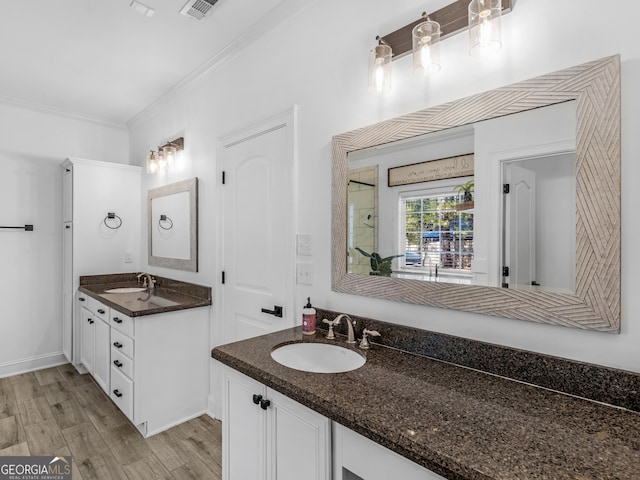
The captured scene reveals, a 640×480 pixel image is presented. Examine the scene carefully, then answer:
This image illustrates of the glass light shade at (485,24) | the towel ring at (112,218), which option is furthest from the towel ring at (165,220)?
the glass light shade at (485,24)

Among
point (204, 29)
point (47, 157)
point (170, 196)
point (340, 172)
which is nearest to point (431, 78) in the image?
point (340, 172)

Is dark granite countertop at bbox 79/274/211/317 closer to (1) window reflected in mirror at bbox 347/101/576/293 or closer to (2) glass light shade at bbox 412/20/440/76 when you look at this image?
(1) window reflected in mirror at bbox 347/101/576/293

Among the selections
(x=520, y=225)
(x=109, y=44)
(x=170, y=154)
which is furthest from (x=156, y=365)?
(x=520, y=225)

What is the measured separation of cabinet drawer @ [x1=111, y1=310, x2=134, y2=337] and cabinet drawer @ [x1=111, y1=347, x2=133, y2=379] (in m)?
0.18

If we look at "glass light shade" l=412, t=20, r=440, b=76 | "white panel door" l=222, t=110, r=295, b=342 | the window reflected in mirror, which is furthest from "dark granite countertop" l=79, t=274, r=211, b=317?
"glass light shade" l=412, t=20, r=440, b=76

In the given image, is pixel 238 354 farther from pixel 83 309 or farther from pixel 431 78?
pixel 83 309

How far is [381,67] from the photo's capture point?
1.50 m

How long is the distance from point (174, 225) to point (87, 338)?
1295mm

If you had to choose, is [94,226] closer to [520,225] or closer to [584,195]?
[520,225]

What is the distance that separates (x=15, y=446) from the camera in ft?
7.20

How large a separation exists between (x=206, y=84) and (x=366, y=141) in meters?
1.76

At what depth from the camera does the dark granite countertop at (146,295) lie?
2.39 meters

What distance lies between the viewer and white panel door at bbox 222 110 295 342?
208 cm

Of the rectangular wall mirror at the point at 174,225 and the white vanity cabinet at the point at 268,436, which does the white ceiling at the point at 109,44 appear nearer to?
the rectangular wall mirror at the point at 174,225
